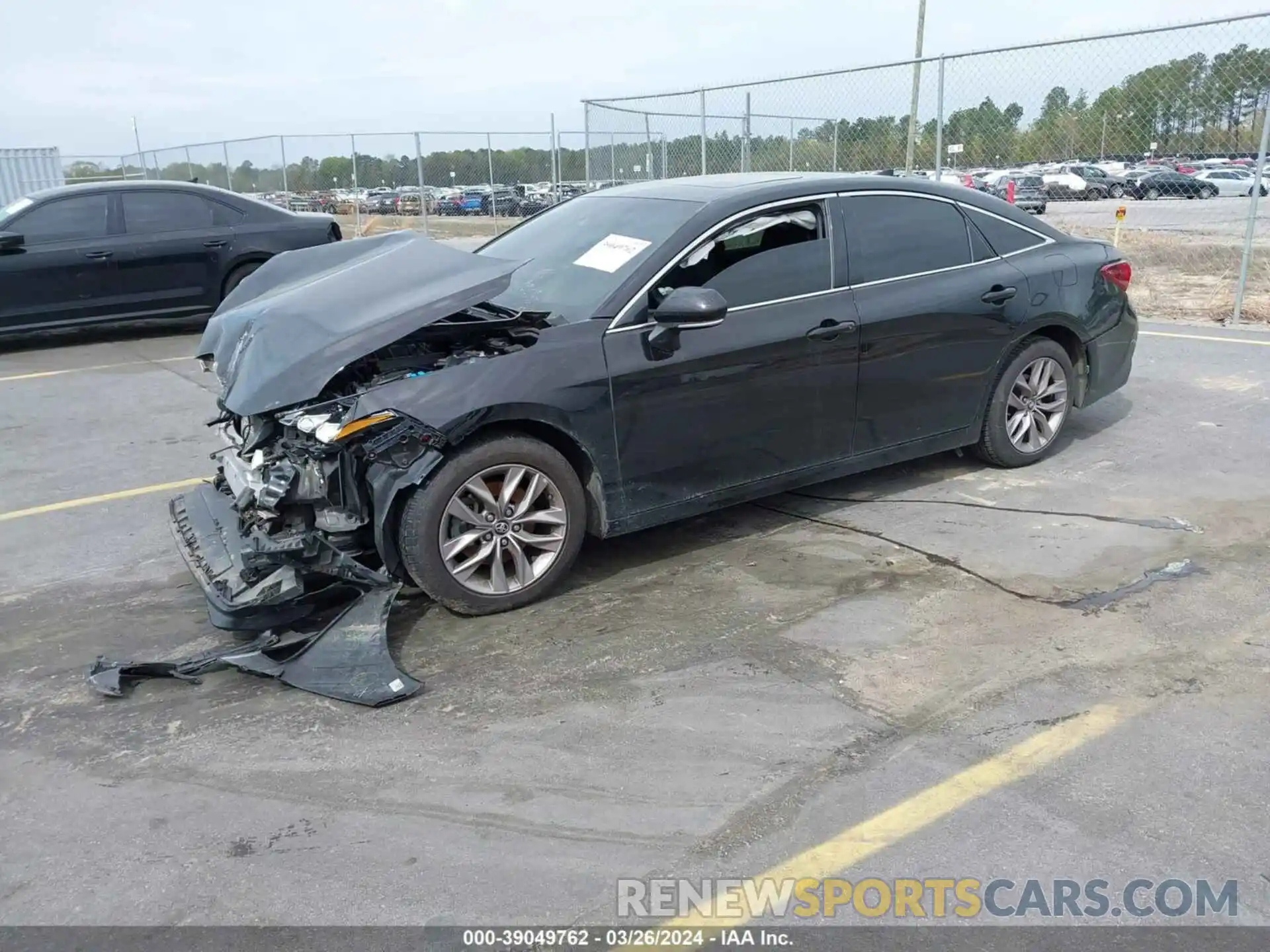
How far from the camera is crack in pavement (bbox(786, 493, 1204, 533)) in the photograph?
16.3 ft

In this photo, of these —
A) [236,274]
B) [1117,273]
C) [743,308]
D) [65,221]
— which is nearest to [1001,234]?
[1117,273]

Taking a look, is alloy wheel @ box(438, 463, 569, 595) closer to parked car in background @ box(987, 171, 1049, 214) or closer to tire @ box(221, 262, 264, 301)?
tire @ box(221, 262, 264, 301)

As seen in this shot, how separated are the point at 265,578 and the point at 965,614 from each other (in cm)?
273

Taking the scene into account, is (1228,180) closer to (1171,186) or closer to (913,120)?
(1171,186)

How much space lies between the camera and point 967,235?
5508 millimetres

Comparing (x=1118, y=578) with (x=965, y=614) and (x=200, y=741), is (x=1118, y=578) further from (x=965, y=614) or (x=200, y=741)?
(x=200, y=741)

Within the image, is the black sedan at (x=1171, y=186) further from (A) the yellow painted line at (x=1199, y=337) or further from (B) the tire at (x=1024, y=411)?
(B) the tire at (x=1024, y=411)

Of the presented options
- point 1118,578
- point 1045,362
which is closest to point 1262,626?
point 1118,578

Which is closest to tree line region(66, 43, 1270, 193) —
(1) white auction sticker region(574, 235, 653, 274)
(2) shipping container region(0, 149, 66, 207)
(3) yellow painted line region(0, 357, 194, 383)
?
(1) white auction sticker region(574, 235, 653, 274)

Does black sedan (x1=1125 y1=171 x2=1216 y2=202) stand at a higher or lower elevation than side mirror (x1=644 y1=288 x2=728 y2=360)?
higher

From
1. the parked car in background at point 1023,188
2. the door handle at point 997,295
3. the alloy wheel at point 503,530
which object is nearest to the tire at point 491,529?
the alloy wheel at point 503,530

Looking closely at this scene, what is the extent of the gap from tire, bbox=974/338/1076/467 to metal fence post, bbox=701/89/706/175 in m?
8.42

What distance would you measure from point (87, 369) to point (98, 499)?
456 centimetres

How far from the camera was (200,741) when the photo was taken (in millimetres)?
3328
